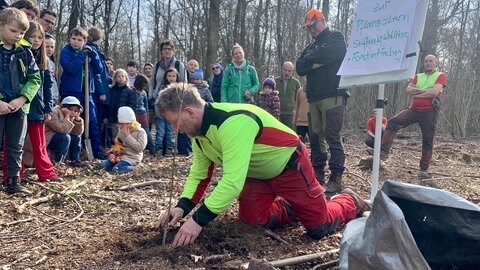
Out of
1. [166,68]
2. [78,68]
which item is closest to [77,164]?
[78,68]

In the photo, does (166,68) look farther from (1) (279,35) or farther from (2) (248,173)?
(1) (279,35)

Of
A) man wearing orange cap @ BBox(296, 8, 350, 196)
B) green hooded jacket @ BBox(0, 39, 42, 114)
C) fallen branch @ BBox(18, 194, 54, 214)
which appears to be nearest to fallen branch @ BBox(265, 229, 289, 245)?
man wearing orange cap @ BBox(296, 8, 350, 196)

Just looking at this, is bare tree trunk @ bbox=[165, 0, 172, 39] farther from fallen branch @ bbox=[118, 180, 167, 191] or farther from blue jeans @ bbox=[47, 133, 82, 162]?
fallen branch @ bbox=[118, 180, 167, 191]

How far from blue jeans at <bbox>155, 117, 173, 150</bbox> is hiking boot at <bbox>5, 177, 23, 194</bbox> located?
3383 mm

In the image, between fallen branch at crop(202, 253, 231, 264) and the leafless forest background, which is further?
the leafless forest background

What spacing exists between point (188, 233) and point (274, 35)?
22.6 metres

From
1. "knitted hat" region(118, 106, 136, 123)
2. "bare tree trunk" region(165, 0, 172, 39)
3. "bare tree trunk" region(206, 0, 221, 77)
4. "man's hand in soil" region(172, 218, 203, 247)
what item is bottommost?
"man's hand in soil" region(172, 218, 203, 247)

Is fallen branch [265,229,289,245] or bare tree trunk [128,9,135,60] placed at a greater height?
bare tree trunk [128,9,135,60]

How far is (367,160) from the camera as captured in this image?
6.97 meters

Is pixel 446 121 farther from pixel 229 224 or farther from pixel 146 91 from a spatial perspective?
pixel 229 224

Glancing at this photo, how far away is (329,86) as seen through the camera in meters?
4.97

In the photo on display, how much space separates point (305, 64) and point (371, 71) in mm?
1540

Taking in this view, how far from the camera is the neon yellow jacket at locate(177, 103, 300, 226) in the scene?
9.16 feet

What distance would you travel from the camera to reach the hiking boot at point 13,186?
442 centimetres
